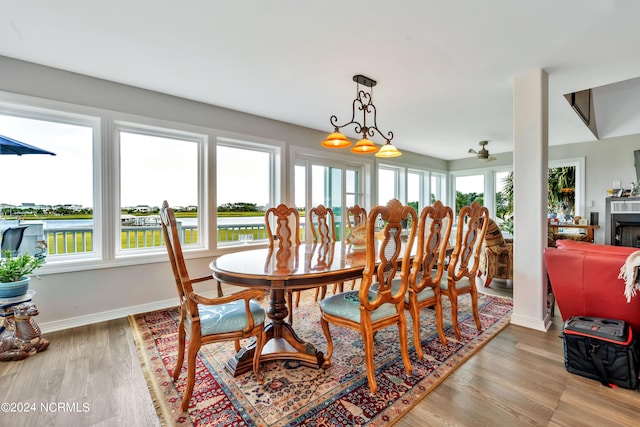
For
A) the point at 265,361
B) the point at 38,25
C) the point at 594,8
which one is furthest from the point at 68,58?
the point at 594,8

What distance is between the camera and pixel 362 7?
1874mm

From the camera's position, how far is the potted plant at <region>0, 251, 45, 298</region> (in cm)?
224

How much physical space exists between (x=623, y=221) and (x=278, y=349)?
610 cm

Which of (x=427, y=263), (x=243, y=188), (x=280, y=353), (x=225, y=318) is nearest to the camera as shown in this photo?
(x=225, y=318)

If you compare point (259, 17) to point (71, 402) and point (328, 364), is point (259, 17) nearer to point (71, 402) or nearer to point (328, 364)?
point (328, 364)

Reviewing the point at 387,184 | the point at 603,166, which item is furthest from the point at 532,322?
the point at 603,166

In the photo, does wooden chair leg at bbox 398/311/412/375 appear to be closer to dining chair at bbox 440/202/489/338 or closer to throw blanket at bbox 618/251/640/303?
dining chair at bbox 440/202/489/338

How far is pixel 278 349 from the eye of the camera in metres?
2.12

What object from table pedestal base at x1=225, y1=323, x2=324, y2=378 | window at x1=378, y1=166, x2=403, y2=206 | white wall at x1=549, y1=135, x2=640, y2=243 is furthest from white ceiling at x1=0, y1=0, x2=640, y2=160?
white wall at x1=549, y1=135, x2=640, y2=243

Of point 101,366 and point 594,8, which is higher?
point 594,8

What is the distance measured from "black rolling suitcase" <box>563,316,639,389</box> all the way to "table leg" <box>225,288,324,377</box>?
1.70 m

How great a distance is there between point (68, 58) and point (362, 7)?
250 cm

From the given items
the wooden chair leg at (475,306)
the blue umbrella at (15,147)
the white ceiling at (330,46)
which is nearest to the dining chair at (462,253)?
the wooden chair leg at (475,306)

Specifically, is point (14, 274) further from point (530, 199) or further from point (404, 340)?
point (530, 199)
